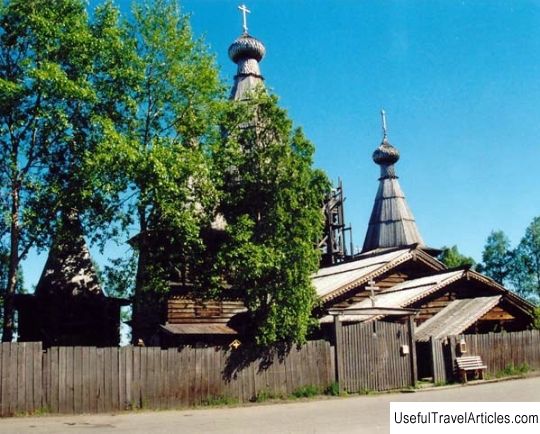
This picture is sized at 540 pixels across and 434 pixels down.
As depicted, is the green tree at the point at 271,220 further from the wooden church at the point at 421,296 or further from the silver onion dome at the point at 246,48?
the silver onion dome at the point at 246,48

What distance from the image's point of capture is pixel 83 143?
20.2 meters

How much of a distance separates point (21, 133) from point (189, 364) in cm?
A: 1036

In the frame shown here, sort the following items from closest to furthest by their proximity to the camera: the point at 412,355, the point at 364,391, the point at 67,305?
the point at 364,391 → the point at 412,355 → the point at 67,305

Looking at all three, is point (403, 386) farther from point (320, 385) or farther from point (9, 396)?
point (9, 396)

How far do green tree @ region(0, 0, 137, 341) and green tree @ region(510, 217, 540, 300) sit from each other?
52.9m

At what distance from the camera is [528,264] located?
201 ft

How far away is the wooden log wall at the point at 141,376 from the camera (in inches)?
592

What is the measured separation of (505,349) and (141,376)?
15.2m

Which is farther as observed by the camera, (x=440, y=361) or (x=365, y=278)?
(x=365, y=278)

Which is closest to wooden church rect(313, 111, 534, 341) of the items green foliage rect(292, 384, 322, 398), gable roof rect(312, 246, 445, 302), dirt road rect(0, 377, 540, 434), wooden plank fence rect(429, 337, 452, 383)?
gable roof rect(312, 246, 445, 302)

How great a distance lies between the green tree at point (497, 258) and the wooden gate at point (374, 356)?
4805cm

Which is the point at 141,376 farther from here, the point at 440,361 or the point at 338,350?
the point at 440,361

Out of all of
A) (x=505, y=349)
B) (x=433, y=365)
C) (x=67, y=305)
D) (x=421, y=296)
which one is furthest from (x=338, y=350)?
(x=67, y=305)

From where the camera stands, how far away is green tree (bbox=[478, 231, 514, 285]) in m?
63.5
